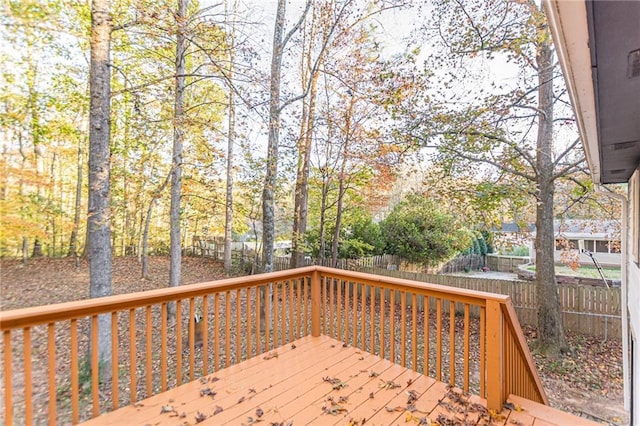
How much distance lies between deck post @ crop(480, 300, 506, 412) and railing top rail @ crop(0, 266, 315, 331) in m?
2.04

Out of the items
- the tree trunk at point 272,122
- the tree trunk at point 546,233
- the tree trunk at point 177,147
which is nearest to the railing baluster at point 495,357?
the tree trunk at point 272,122

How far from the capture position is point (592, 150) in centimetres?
238

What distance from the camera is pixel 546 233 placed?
6000mm

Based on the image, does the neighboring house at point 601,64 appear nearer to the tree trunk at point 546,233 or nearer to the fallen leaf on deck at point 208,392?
the fallen leaf on deck at point 208,392

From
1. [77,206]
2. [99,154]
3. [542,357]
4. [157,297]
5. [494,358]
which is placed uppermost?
[99,154]

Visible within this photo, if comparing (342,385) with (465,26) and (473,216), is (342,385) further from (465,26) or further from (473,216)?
(465,26)

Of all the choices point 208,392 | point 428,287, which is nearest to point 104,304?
point 208,392

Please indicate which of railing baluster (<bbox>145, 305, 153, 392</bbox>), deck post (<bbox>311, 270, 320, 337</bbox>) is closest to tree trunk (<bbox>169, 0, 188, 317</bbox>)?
deck post (<bbox>311, 270, 320, 337</bbox>)

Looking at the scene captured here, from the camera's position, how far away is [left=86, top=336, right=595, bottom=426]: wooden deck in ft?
6.70

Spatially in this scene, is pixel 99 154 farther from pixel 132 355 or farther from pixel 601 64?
pixel 601 64

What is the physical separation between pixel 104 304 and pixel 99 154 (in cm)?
323

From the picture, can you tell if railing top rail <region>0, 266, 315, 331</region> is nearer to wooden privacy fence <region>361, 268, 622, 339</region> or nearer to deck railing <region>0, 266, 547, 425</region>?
deck railing <region>0, 266, 547, 425</region>

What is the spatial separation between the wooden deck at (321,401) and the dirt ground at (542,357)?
11.6 feet

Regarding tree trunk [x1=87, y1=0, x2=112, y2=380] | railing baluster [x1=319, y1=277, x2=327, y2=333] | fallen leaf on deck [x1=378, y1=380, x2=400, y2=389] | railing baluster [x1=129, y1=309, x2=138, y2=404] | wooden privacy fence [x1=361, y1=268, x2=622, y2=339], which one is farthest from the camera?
wooden privacy fence [x1=361, y1=268, x2=622, y2=339]
